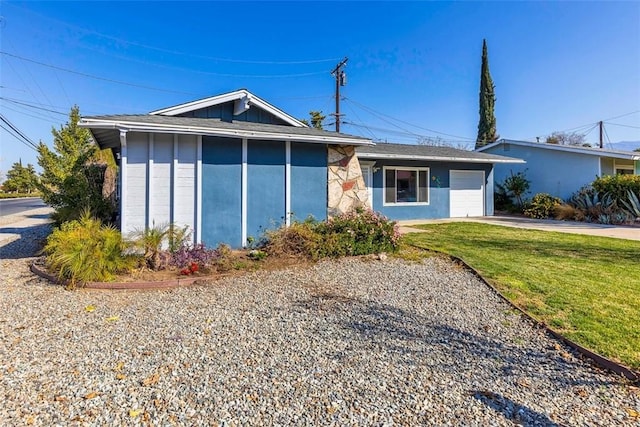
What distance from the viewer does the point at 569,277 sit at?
574cm

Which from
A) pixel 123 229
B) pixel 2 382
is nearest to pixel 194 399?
pixel 2 382

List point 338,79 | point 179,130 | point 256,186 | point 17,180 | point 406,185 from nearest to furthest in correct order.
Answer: point 179,130
point 256,186
point 406,185
point 338,79
point 17,180

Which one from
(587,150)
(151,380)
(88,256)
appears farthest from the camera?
(587,150)

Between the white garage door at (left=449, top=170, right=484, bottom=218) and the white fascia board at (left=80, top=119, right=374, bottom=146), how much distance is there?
8.52 m

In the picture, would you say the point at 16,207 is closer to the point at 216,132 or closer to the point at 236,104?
the point at 236,104

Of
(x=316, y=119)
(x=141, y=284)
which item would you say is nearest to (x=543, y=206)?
(x=141, y=284)

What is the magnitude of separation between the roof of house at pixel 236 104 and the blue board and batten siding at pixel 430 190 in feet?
18.2

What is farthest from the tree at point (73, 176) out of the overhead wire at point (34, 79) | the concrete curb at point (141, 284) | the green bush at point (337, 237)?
the overhead wire at point (34, 79)

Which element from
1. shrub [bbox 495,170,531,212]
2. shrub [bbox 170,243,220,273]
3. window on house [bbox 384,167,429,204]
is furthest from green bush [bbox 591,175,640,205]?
shrub [bbox 170,243,220,273]

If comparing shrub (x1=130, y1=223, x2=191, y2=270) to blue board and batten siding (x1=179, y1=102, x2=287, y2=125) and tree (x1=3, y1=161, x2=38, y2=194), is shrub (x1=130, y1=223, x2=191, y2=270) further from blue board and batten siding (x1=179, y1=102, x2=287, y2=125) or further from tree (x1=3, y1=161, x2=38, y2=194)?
tree (x1=3, y1=161, x2=38, y2=194)

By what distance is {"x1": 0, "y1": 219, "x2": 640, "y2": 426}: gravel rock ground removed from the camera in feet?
7.95

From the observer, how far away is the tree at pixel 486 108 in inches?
1249

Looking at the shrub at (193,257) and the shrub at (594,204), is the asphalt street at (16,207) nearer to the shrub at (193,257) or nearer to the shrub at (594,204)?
the shrub at (193,257)

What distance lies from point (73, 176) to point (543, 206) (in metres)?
18.8
